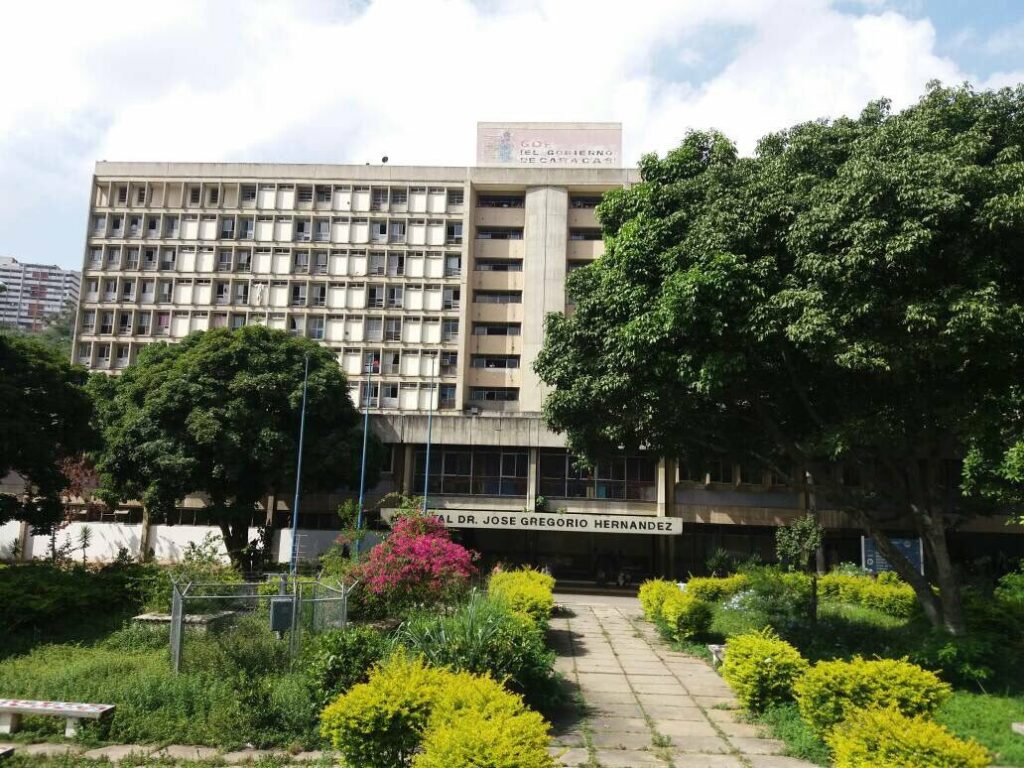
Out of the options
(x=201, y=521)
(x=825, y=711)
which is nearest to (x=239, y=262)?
(x=201, y=521)

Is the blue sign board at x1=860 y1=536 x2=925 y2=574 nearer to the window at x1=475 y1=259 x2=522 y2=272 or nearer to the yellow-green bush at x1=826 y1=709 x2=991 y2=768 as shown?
the yellow-green bush at x1=826 y1=709 x2=991 y2=768

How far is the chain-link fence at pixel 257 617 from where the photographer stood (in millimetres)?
10242

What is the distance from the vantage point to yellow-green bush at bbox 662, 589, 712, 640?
1597 cm

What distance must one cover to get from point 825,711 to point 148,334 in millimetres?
42907

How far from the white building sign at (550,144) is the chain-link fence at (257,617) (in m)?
33.0

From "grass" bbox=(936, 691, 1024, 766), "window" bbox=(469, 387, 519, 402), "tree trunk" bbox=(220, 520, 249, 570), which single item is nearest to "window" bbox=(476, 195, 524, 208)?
"window" bbox=(469, 387, 519, 402)

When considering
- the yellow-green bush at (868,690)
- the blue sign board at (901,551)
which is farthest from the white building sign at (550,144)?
the yellow-green bush at (868,690)

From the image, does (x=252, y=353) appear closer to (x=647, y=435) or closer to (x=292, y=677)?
(x=647, y=435)

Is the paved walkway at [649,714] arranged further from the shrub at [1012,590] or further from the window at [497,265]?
the window at [497,265]

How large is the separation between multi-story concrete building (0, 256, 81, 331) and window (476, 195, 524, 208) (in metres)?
135

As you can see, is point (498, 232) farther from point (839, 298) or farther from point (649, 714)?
point (649, 714)

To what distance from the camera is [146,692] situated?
9.05m

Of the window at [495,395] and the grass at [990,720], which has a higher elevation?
the window at [495,395]

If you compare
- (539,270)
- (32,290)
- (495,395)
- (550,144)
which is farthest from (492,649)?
(32,290)
